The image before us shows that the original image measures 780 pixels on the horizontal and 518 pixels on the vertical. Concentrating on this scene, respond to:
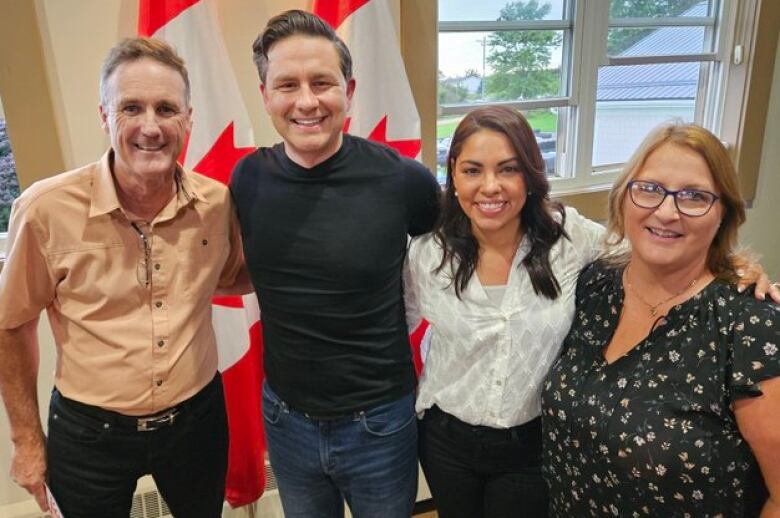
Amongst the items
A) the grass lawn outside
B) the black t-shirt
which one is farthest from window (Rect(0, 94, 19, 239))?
the grass lawn outside

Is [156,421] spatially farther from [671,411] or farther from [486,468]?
[671,411]

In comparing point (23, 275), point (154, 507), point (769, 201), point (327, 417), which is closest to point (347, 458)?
point (327, 417)

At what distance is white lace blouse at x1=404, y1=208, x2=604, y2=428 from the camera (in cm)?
125

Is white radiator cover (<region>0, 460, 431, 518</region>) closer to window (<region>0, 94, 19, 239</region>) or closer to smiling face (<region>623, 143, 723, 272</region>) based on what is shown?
window (<region>0, 94, 19, 239</region>)

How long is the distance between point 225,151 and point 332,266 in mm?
666

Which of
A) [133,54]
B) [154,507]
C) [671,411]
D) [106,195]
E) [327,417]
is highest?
[133,54]

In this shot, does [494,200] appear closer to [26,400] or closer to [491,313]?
[491,313]

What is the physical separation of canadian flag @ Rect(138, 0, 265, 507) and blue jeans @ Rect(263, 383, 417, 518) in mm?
448

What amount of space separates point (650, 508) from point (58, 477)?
1.24 m

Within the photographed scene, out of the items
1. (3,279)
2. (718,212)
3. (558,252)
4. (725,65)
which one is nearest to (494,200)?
(558,252)

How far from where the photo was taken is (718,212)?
1.04m

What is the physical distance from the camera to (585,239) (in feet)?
4.45

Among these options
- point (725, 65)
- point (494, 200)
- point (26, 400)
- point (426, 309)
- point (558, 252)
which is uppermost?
point (725, 65)

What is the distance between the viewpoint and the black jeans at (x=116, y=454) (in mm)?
1251
